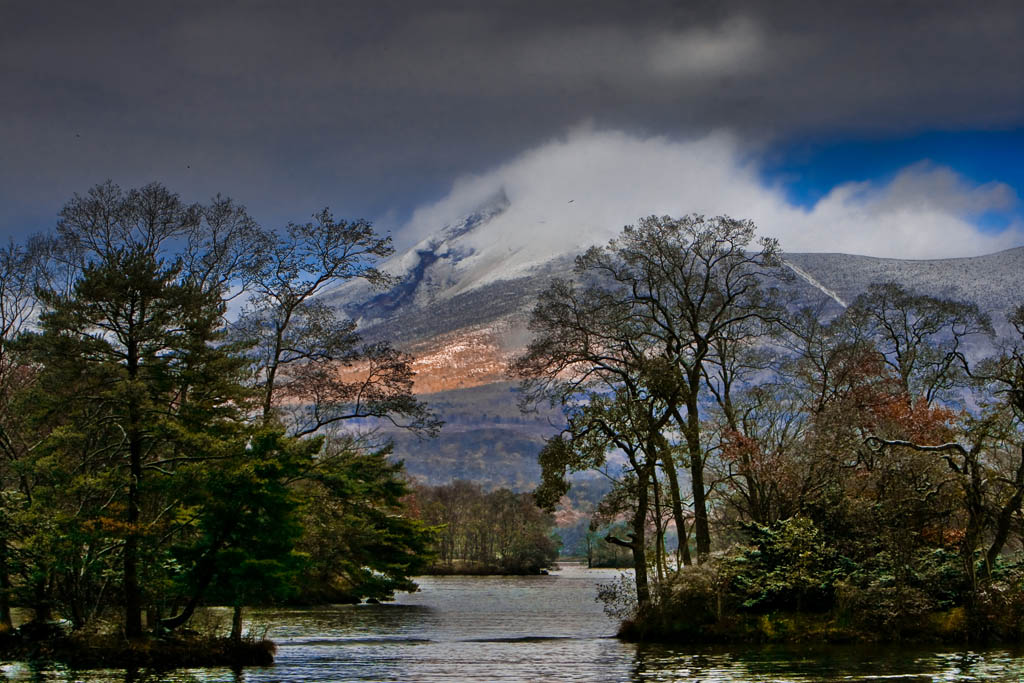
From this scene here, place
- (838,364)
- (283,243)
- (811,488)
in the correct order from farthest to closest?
(838,364) → (283,243) → (811,488)

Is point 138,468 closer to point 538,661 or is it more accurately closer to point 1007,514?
point 538,661

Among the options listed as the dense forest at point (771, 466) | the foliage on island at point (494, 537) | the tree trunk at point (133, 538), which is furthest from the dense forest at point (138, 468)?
the foliage on island at point (494, 537)

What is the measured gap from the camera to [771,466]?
3631 cm

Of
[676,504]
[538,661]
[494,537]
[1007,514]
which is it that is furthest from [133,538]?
[494,537]

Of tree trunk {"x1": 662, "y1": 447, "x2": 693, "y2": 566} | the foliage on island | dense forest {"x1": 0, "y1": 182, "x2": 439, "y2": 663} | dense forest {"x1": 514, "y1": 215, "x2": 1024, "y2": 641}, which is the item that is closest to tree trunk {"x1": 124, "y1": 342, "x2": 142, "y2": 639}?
dense forest {"x1": 0, "y1": 182, "x2": 439, "y2": 663}

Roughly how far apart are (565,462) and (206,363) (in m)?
14.3

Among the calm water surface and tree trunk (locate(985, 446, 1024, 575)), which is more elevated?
tree trunk (locate(985, 446, 1024, 575))

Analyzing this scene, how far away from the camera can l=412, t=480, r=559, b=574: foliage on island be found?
142875 mm

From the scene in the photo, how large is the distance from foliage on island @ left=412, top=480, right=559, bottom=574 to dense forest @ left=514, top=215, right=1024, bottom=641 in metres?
95.2

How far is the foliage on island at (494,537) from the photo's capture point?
14288cm

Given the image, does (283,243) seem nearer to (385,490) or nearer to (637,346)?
(637,346)

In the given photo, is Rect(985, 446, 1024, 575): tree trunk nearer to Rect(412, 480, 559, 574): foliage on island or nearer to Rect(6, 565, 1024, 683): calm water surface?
Rect(6, 565, 1024, 683): calm water surface

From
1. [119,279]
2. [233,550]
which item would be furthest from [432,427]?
[119,279]

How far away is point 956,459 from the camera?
32.0 m
